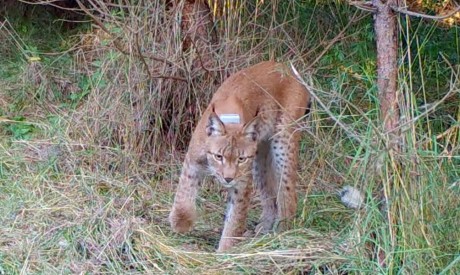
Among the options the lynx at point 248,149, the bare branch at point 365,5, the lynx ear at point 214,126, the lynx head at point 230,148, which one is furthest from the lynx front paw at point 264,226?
the bare branch at point 365,5

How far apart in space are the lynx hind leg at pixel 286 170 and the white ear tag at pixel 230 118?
360 millimetres

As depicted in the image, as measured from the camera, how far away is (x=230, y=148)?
484cm

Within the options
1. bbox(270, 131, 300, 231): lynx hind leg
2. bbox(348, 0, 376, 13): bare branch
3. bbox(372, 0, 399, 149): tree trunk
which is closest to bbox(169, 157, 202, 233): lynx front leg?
bbox(270, 131, 300, 231): lynx hind leg

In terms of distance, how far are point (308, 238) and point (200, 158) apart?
75 centimetres

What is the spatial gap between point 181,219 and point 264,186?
73cm

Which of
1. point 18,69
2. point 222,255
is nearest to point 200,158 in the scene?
point 222,255

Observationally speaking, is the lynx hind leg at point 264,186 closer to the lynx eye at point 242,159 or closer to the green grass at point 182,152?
the green grass at point 182,152

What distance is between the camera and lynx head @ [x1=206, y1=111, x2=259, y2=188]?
483cm

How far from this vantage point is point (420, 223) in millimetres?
3951

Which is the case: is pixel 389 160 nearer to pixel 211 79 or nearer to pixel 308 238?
pixel 308 238

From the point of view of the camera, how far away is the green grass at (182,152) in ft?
13.2

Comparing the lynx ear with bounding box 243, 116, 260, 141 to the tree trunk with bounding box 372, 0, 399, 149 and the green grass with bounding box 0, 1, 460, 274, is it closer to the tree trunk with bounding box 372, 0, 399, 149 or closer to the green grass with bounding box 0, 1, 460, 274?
the green grass with bounding box 0, 1, 460, 274

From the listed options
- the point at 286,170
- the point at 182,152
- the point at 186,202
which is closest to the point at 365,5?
the point at 286,170

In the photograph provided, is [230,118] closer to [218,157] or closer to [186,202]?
[218,157]
